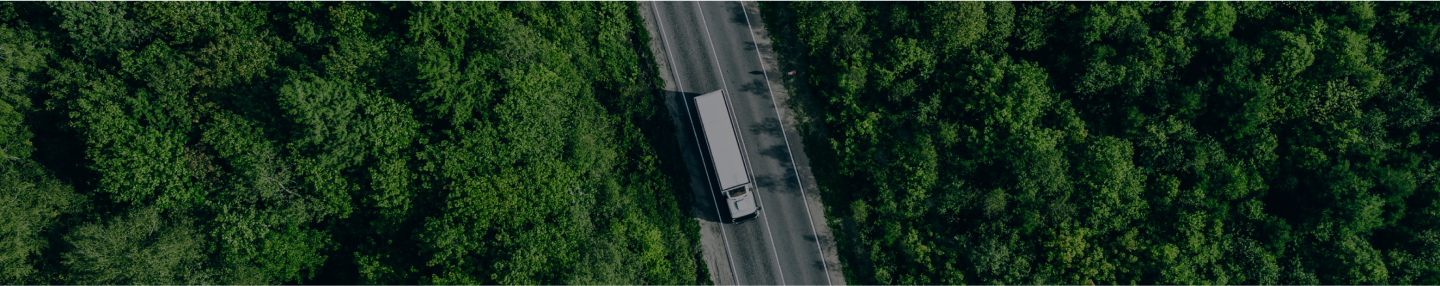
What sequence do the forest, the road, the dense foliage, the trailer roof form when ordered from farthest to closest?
1. the road
2. the dense foliage
3. the trailer roof
4. the forest

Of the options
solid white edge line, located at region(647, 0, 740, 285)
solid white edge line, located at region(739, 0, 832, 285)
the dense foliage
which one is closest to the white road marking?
solid white edge line, located at region(647, 0, 740, 285)

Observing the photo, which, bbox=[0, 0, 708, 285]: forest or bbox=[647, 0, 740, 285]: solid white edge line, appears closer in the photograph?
bbox=[0, 0, 708, 285]: forest

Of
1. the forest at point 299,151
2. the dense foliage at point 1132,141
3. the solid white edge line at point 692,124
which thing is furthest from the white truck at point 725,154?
the dense foliage at point 1132,141

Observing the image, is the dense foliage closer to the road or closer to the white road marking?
the road

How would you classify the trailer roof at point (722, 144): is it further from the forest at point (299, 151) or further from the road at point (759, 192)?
the forest at point (299, 151)

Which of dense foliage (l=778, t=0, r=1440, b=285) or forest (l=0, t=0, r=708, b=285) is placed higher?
forest (l=0, t=0, r=708, b=285)

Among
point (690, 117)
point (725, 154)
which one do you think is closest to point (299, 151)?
point (690, 117)
